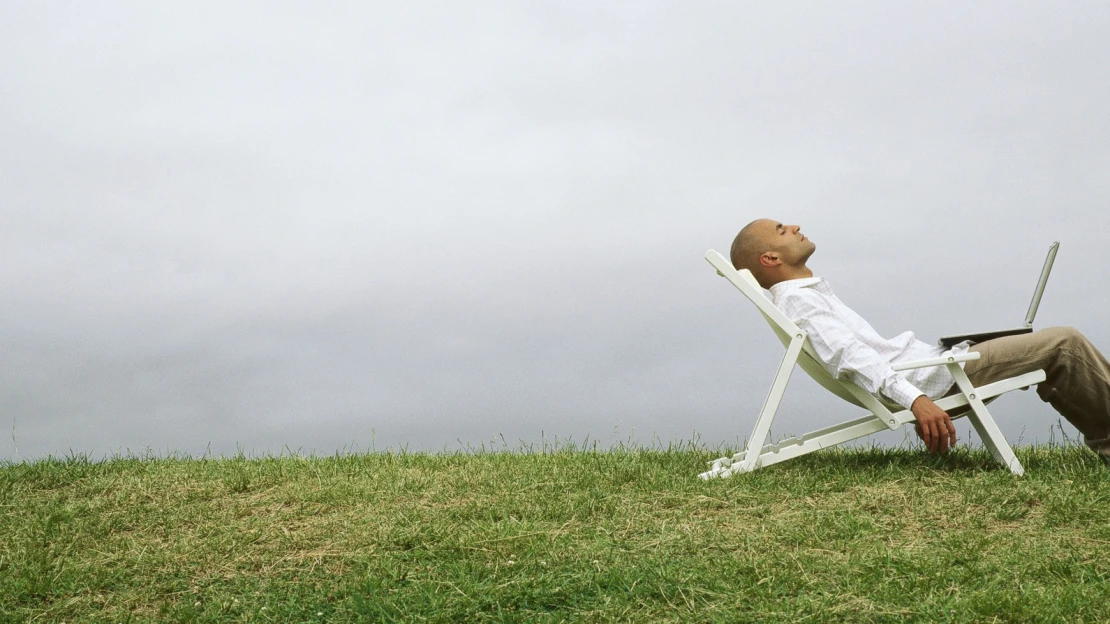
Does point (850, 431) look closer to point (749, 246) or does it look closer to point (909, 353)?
point (909, 353)

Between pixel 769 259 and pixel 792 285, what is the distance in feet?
0.89

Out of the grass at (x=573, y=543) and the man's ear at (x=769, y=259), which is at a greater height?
the man's ear at (x=769, y=259)

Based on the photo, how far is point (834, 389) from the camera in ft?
23.7

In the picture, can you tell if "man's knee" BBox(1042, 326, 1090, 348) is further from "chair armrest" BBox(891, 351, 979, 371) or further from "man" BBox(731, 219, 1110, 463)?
"chair armrest" BBox(891, 351, 979, 371)

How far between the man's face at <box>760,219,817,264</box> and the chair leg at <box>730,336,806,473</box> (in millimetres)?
768

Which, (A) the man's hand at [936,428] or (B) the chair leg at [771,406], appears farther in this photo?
(B) the chair leg at [771,406]

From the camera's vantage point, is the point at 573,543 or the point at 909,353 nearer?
the point at 573,543

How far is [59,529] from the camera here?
268 inches

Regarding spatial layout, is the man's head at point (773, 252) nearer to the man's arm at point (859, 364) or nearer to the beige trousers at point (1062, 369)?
the man's arm at point (859, 364)

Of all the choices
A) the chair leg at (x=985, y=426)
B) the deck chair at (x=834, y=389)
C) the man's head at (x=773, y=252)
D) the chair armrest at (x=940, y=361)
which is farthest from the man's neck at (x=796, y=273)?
the chair leg at (x=985, y=426)

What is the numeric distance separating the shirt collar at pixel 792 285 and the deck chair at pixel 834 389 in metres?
0.29

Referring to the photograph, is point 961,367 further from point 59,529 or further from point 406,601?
point 59,529

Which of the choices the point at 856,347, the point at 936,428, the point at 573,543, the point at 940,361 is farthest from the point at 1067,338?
the point at 573,543

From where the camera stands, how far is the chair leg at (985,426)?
678 centimetres
